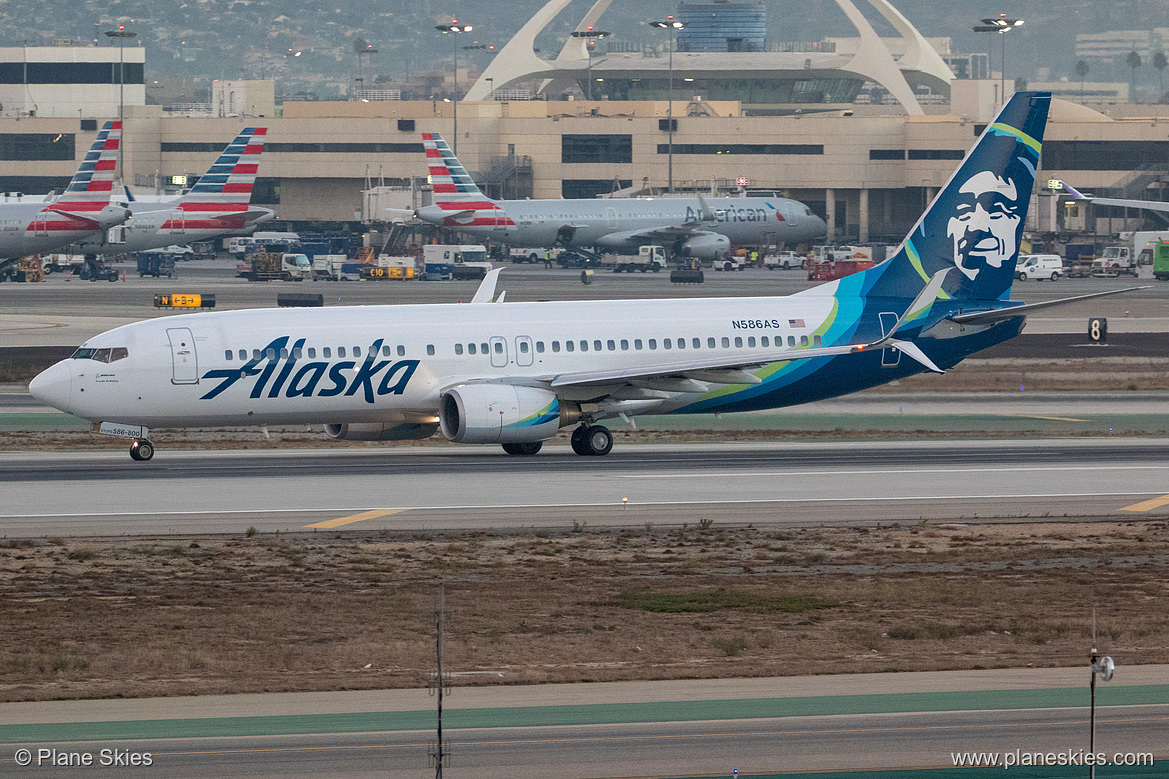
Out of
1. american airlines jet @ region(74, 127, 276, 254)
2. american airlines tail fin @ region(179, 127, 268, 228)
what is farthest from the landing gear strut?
american airlines jet @ region(74, 127, 276, 254)

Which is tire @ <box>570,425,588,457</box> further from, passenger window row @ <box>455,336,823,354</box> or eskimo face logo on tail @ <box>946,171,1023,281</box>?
eskimo face logo on tail @ <box>946,171,1023,281</box>

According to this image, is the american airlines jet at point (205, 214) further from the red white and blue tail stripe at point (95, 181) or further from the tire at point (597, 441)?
the tire at point (597, 441)

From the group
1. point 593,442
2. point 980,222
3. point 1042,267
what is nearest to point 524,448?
point 593,442

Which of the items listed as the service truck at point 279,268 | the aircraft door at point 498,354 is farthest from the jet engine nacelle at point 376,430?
the service truck at point 279,268

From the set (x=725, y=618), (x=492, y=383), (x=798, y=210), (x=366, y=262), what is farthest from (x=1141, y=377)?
(x=798, y=210)

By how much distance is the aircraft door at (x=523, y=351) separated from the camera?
43.1 meters

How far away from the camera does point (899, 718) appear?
1923cm

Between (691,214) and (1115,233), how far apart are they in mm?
57749

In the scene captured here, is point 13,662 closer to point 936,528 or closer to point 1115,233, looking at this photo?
point 936,528

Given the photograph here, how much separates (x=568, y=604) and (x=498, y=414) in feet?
52.4

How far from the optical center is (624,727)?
61.7ft

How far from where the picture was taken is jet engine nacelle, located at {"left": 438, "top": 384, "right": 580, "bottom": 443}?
134 ft

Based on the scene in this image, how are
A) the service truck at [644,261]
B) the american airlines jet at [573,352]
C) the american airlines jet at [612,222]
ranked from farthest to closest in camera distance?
the service truck at [644,261] < the american airlines jet at [612,222] < the american airlines jet at [573,352]

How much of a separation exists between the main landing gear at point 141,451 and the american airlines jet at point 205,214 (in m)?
85.5
